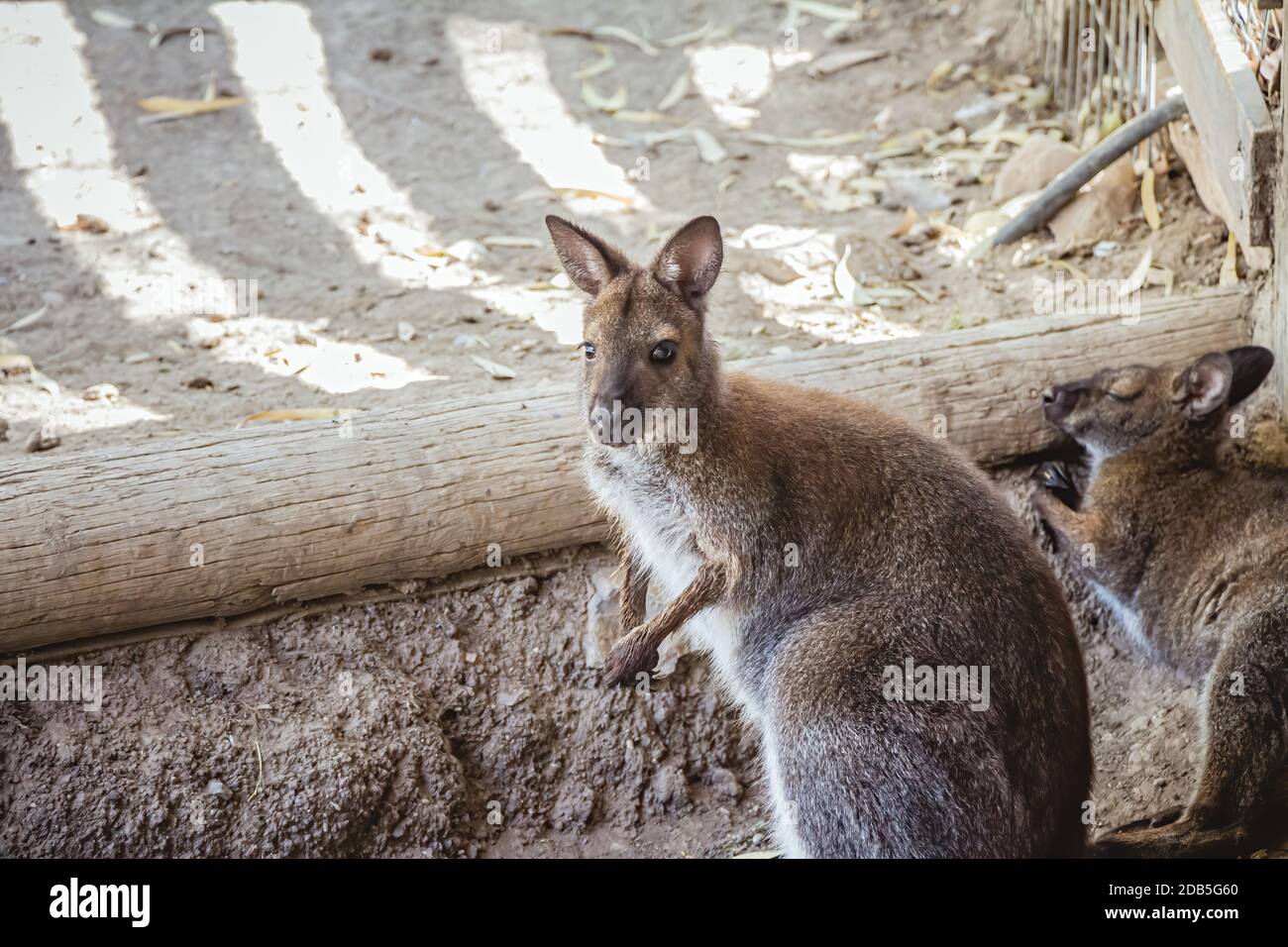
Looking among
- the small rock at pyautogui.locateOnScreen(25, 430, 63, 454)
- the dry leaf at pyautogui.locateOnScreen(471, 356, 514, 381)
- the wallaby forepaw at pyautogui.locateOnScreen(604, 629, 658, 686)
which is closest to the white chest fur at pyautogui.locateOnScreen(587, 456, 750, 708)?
the wallaby forepaw at pyautogui.locateOnScreen(604, 629, 658, 686)

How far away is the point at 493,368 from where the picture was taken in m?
6.17

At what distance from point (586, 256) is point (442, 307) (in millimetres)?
2953

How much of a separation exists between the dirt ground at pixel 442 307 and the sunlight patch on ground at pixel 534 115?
0.10 feet

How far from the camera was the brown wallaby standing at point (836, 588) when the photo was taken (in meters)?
3.75

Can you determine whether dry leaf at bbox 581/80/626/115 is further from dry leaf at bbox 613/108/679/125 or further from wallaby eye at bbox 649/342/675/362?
A: wallaby eye at bbox 649/342/675/362

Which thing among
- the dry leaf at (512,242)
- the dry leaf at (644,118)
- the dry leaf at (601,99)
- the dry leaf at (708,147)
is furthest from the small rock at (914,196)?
the dry leaf at (601,99)

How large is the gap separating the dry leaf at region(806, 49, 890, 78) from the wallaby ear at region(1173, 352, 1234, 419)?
5413 millimetres

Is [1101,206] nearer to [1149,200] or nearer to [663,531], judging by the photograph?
[1149,200]

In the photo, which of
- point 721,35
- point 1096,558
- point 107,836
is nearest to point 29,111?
→ point 721,35

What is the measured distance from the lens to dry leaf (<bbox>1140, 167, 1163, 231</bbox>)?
6771 millimetres

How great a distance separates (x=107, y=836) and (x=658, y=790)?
1.99 metres

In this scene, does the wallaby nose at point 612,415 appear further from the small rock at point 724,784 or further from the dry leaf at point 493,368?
the dry leaf at point 493,368
